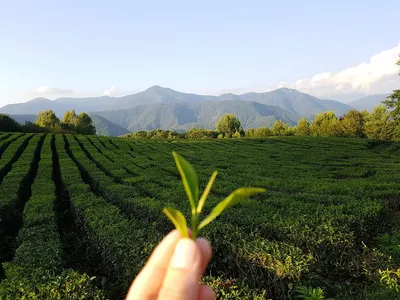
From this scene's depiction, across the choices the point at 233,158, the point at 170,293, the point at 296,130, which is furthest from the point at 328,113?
the point at 170,293

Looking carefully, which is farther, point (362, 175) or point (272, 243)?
point (362, 175)

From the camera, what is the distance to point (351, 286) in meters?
6.67

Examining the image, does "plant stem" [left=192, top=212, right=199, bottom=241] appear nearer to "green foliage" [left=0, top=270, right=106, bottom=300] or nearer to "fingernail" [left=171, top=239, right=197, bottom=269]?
"fingernail" [left=171, top=239, right=197, bottom=269]

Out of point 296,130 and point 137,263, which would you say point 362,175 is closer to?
point 137,263

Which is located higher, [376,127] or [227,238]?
[227,238]

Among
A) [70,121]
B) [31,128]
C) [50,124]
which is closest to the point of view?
[31,128]

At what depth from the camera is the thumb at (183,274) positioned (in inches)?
37.9

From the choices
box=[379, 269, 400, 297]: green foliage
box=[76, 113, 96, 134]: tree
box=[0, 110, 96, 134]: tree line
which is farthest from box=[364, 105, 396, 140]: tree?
box=[76, 113, 96, 134]: tree

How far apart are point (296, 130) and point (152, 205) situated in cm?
6674

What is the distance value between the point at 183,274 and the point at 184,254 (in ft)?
0.21

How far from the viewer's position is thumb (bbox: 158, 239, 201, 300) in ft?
3.16

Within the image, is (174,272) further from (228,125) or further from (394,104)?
(228,125)

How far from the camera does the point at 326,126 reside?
65.0 meters

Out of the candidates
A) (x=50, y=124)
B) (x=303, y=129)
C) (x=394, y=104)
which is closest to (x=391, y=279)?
(x=394, y=104)
